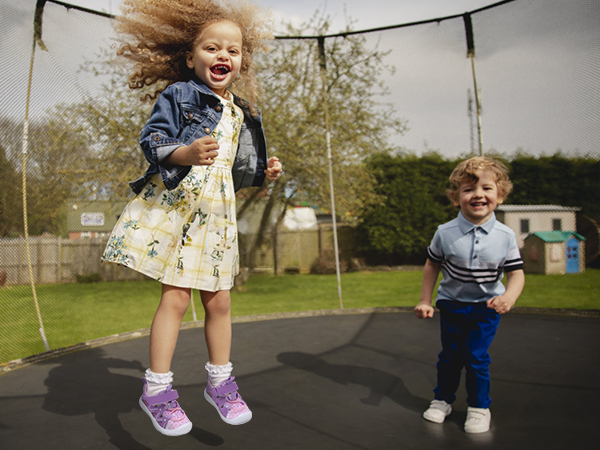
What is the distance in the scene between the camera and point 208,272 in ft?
3.58

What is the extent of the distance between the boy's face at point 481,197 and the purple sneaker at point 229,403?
31.7 inches

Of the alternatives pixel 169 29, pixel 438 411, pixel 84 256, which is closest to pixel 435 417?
pixel 438 411

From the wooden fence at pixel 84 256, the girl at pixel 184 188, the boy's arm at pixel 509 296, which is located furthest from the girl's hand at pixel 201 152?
the wooden fence at pixel 84 256

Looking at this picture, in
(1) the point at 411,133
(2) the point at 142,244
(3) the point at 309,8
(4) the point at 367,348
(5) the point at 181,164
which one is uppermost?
(3) the point at 309,8

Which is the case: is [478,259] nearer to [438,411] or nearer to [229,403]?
[438,411]

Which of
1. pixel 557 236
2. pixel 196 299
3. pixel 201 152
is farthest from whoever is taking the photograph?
pixel 196 299

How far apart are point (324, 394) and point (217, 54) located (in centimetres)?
108

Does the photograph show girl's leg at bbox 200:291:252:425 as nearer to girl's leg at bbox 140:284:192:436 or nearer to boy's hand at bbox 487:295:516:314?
girl's leg at bbox 140:284:192:436

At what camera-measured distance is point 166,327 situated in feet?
3.51

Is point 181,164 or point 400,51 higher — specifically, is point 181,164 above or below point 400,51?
below

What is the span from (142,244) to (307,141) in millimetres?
3518

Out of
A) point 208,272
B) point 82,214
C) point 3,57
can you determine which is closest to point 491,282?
point 208,272

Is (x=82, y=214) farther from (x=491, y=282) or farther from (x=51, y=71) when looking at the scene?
(x=491, y=282)

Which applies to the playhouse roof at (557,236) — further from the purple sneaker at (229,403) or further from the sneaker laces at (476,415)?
the purple sneaker at (229,403)
